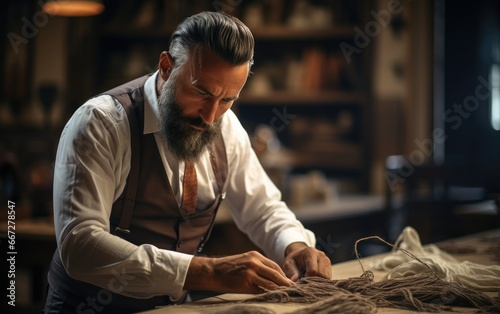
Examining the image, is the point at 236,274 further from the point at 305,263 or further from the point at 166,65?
the point at 166,65

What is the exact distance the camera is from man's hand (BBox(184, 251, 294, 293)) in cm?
188

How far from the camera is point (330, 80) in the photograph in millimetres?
6238

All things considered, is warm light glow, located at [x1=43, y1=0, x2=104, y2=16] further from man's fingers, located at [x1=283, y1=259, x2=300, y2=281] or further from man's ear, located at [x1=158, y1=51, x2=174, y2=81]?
man's fingers, located at [x1=283, y1=259, x2=300, y2=281]

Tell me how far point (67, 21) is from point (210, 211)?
4515mm

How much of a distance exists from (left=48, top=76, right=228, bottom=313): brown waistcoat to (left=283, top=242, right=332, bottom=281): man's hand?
1.15 feet

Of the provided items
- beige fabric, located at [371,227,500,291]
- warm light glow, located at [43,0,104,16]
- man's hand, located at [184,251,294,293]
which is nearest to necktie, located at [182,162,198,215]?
man's hand, located at [184,251,294,293]

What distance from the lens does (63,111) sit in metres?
6.63

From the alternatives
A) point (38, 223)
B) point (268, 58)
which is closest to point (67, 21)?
point (268, 58)

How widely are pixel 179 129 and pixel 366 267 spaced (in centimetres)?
76

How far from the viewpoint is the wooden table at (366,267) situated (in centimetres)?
183

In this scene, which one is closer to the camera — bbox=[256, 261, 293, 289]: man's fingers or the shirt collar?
bbox=[256, 261, 293, 289]: man's fingers

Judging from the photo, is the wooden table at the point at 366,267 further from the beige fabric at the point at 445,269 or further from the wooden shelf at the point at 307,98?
the wooden shelf at the point at 307,98

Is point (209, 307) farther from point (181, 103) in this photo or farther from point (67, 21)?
point (67, 21)

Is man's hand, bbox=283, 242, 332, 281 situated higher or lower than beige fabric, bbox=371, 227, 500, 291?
higher
